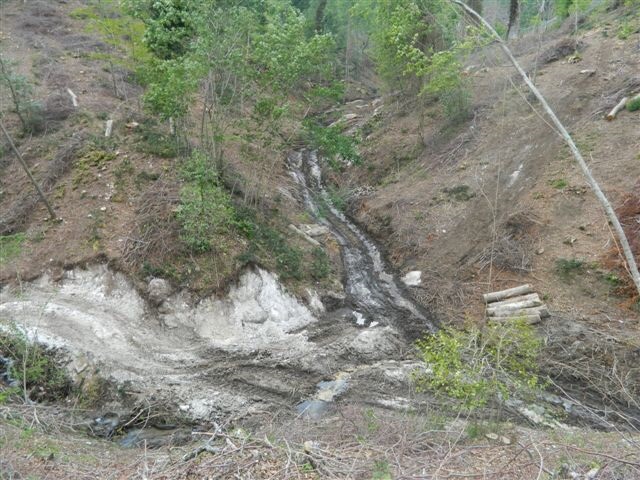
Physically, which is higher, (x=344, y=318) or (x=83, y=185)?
(x=83, y=185)

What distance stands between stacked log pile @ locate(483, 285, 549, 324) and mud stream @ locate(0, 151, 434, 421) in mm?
2035

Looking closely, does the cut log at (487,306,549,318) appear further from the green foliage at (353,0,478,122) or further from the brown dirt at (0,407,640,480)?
the green foliage at (353,0,478,122)

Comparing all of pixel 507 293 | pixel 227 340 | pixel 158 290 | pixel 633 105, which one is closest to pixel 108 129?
pixel 158 290

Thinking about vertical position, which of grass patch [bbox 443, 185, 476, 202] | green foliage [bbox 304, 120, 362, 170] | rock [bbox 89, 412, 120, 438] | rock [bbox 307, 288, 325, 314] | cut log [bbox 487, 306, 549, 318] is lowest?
rock [bbox 89, 412, 120, 438]

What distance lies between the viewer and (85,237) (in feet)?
49.3

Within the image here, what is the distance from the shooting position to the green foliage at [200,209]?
14.5 metres

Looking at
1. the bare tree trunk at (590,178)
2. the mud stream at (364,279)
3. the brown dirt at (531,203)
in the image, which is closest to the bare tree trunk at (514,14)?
the brown dirt at (531,203)

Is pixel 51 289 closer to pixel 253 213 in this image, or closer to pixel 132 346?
pixel 132 346

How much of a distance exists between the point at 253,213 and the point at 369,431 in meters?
10.6

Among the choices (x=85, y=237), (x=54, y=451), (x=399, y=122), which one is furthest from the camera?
(x=399, y=122)

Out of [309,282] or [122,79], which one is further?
[122,79]

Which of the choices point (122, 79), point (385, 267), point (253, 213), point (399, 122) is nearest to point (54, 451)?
point (253, 213)

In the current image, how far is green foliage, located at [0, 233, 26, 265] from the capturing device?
14828 millimetres

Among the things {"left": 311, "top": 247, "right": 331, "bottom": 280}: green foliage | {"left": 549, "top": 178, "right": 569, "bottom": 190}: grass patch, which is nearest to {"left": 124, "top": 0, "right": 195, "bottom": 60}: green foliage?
{"left": 311, "top": 247, "right": 331, "bottom": 280}: green foliage
